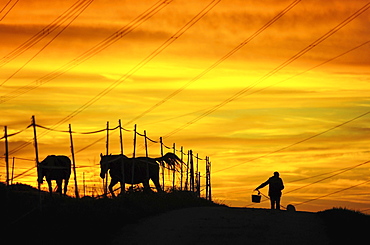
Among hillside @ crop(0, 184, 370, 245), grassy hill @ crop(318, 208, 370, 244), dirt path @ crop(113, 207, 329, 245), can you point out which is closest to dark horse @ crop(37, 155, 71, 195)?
hillside @ crop(0, 184, 370, 245)

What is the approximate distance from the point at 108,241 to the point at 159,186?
19.5 m

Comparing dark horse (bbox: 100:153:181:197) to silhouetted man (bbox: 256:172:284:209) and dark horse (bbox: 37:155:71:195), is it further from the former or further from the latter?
silhouetted man (bbox: 256:172:284:209)

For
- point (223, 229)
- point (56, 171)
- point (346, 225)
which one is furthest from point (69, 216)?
point (56, 171)

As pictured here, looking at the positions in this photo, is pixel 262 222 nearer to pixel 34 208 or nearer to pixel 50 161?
pixel 34 208

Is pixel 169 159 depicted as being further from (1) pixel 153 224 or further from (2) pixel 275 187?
(1) pixel 153 224

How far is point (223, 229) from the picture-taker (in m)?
22.7

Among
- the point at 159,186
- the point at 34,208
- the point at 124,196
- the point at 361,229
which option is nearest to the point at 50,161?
the point at 159,186

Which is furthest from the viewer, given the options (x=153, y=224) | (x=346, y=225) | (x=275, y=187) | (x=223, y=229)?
(x=275, y=187)

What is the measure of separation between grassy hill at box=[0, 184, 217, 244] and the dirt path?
0.65 metres

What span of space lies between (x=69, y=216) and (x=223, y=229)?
187 inches

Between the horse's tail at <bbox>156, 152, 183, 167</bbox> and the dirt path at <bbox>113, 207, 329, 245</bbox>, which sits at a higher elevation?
the horse's tail at <bbox>156, 152, 183, 167</bbox>

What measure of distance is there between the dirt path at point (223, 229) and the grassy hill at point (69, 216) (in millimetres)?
653

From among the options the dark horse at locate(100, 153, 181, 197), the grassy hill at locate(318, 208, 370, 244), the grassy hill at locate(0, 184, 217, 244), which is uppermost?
the dark horse at locate(100, 153, 181, 197)

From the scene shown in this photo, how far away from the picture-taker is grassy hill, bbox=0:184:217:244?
838 inches
